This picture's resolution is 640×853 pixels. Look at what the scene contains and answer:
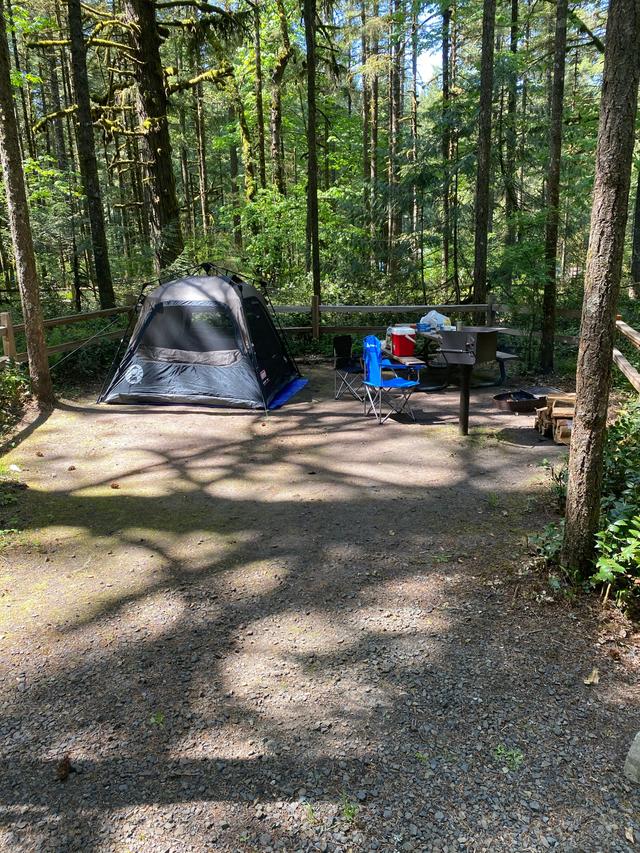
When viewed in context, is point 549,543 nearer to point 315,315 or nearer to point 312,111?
point 315,315

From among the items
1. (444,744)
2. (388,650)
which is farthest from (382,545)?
(444,744)

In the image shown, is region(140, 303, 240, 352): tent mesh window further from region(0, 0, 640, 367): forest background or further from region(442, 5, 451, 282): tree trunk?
region(442, 5, 451, 282): tree trunk

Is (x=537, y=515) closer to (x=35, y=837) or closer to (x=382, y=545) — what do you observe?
(x=382, y=545)

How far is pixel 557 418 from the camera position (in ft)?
21.1

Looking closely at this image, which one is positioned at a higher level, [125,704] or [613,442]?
[613,442]

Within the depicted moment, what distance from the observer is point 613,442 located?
4820 mm

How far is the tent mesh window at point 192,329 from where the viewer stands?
8.38 m

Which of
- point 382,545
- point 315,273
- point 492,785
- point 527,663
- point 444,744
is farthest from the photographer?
point 315,273

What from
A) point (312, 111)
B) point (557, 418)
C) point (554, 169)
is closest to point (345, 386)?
point (557, 418)

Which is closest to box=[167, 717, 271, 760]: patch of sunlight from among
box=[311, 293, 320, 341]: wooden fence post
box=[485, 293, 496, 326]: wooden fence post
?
box=[485, 293, 496, 326]: wooden fence post

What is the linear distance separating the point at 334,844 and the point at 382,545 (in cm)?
238

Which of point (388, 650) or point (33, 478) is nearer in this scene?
point (388, 650)

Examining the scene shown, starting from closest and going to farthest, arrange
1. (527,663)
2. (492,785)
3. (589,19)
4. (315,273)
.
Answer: (492,785), (527,663), (315,273), (589,19)

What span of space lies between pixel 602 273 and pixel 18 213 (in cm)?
694
